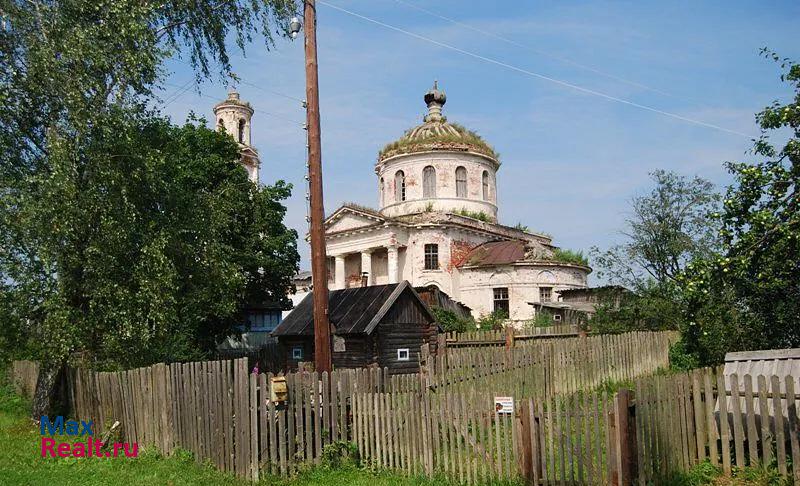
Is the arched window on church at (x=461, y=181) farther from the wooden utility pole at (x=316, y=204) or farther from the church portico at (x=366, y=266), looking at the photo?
the wooden utility pole at (x=316, y=204)

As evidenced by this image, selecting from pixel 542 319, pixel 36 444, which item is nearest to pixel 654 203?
pixel 542 319

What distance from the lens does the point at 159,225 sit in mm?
14734

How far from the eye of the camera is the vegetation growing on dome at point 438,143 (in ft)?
147

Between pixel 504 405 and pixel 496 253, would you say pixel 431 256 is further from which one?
pixel 504 405

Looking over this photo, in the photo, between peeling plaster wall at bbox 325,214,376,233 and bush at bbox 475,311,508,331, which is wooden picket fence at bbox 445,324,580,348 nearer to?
bush at bbox 475,311,508,331

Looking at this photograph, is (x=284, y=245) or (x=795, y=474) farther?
(x=284, y=245)

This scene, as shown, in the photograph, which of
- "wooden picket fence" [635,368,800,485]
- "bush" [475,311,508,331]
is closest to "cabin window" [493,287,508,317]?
"bush" [475,311,508,331]

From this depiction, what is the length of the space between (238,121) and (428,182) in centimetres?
1663

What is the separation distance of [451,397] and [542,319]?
872 inches

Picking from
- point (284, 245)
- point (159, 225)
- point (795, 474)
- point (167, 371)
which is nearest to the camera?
point (795, 474)

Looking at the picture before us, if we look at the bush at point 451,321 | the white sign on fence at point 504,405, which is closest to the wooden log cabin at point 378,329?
the bush at point 451,321

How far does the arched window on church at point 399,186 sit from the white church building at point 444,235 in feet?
0.21

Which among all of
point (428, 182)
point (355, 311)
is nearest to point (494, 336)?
point (355, 311)

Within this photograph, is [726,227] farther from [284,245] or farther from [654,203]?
[284,245]
